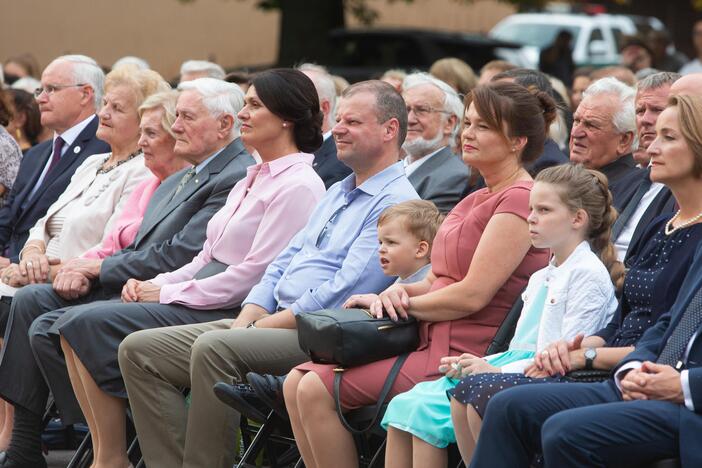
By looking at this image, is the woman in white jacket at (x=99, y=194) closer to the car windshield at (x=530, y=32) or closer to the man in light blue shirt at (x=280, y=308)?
the man in light blue shirt at (x=280, y=308)

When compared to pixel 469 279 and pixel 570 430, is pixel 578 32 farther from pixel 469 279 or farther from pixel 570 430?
pixel 570 430

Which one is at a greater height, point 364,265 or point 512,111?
point 512,111

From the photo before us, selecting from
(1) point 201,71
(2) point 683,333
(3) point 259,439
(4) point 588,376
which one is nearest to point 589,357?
(4) point 588,376

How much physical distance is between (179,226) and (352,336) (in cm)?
201

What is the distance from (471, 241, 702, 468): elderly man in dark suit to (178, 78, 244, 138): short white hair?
310 centimetres

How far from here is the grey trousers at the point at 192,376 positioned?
594 cm

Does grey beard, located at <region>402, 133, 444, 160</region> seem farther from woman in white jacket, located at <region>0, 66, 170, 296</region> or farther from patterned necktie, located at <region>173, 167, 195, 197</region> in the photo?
woman in white jacket, located at <region>0, 66, 170, 296</region>

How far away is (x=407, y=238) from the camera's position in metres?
5.82

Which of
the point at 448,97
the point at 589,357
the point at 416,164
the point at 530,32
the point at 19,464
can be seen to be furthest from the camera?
the point at 530,32

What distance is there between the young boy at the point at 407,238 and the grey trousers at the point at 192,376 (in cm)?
46

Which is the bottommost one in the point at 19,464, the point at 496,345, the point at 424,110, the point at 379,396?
the point at 19,464

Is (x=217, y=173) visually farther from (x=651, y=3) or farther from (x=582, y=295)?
(x=651, y=3)

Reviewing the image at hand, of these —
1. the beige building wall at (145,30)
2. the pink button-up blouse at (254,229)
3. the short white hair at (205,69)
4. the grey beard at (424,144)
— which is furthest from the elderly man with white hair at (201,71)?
the beige building wall at (145,30)

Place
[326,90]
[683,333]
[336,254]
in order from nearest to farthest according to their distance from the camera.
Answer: [683,333]
[336,254]
[326,90]
